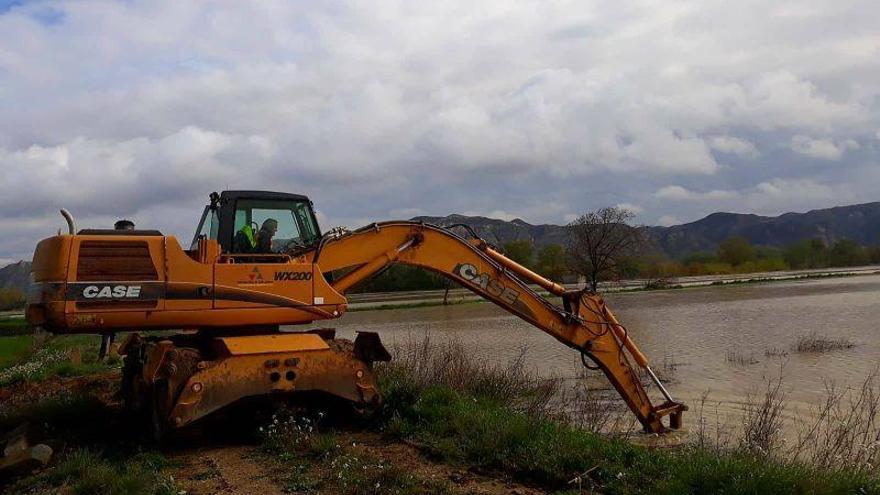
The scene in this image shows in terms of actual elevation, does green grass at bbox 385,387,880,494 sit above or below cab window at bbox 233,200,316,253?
below

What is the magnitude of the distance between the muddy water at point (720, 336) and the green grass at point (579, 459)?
593 cm

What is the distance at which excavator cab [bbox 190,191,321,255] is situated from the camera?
955 cm

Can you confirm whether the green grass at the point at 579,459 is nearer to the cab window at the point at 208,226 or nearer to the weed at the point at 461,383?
the weed at the point at 461,383

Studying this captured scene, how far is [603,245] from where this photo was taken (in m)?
71.2

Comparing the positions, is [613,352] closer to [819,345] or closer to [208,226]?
[208,226]

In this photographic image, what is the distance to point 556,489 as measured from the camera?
20.5 feet

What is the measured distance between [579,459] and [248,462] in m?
3.38

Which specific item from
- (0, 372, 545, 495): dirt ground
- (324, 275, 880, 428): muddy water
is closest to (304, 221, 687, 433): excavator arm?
(0, 372, 545, 495): dirt ground

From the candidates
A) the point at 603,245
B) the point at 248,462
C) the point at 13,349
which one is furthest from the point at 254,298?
the point at 603,245

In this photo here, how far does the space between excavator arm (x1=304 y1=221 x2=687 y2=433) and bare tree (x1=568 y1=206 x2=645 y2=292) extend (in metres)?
60.3

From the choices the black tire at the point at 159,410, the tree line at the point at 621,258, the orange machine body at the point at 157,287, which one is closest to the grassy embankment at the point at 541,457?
the black tire at the point at 159,410

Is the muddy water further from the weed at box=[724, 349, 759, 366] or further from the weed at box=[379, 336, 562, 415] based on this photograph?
the weed at box=[379, 336, 562, 415]

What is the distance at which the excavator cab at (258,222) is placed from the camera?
955cm

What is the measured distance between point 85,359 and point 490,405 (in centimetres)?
1593
